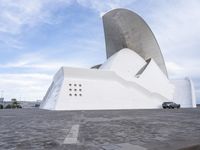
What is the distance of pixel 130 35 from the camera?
41.8 metres

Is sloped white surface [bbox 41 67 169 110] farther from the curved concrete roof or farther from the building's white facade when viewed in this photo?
the curved concrete roof

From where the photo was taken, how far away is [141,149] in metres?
4.23

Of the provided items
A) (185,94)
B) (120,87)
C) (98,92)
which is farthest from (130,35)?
(185,94)

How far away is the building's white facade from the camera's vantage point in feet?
102

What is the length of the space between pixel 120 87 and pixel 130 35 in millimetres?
11820

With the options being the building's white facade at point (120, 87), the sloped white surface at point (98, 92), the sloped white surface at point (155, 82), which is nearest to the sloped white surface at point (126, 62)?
the building's white facade at point (120, 87)

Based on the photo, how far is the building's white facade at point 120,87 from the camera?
3109cm

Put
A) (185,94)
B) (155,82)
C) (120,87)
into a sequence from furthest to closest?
(185,94), (155,82), (120,87)

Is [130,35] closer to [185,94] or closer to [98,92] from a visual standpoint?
[98,92]

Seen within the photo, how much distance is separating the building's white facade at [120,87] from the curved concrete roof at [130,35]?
2.73ft

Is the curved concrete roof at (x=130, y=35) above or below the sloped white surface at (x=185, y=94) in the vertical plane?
above

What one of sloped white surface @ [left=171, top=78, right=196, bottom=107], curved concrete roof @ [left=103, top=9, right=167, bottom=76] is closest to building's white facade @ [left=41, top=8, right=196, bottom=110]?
sloped white surface @ [left=171, top=78, right=196, bottom=107]

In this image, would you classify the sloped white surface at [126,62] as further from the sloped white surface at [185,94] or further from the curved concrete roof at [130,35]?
the sloped white surface at [185,94]

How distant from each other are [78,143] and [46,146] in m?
0.72
